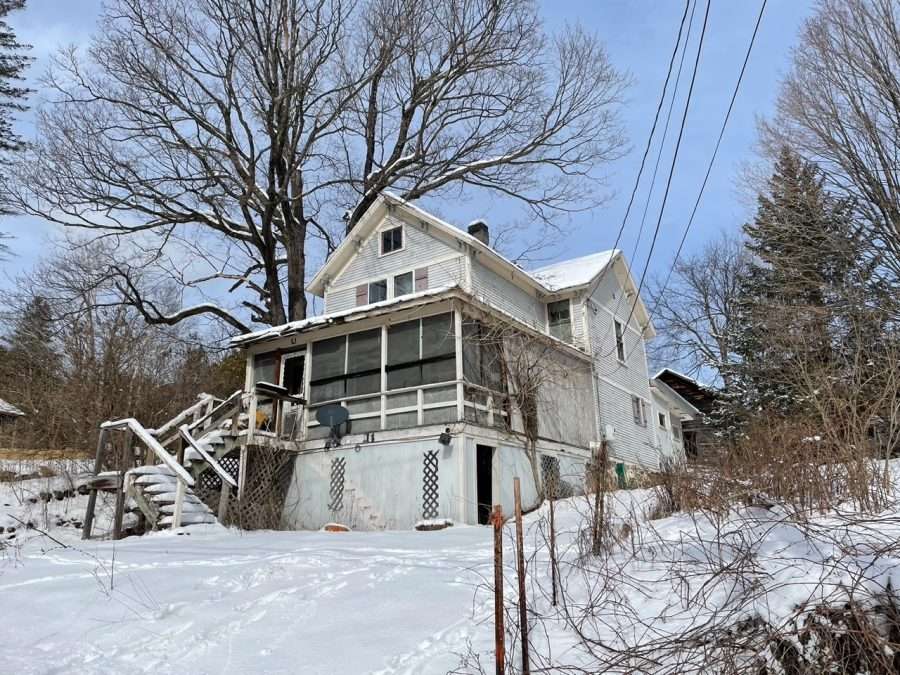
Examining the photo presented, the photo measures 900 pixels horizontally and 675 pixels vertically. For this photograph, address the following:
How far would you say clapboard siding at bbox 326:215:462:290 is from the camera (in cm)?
1842

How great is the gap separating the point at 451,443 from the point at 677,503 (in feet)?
20.3

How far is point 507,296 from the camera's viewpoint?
739 inches

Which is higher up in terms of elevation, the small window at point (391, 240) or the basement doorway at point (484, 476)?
the small window at point (391, 240)

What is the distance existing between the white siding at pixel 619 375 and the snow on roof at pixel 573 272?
27.8 inches

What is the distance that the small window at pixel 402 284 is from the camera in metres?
18.8

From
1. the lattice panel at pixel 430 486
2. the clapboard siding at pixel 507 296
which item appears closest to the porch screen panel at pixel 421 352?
the lattice panel at pixel 430 486

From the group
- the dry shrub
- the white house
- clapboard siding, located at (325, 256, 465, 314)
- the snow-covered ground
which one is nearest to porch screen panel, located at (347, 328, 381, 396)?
the white house

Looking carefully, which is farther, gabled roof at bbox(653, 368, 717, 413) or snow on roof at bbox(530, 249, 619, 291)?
gabled roof at bbox(653, 368, 717, 413)

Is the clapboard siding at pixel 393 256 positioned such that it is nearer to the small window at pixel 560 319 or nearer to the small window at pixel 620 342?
the small window at pixel 560 319

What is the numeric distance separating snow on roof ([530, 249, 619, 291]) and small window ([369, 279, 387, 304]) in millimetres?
5125

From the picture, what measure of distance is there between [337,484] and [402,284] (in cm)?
714

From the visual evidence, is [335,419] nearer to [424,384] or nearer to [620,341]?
[424,384]

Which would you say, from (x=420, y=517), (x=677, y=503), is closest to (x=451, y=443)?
(x=420, y=517)

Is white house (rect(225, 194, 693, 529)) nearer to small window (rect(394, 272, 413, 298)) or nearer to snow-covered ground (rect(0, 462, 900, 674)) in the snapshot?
small window (rect(394, 272, 413, 298))
